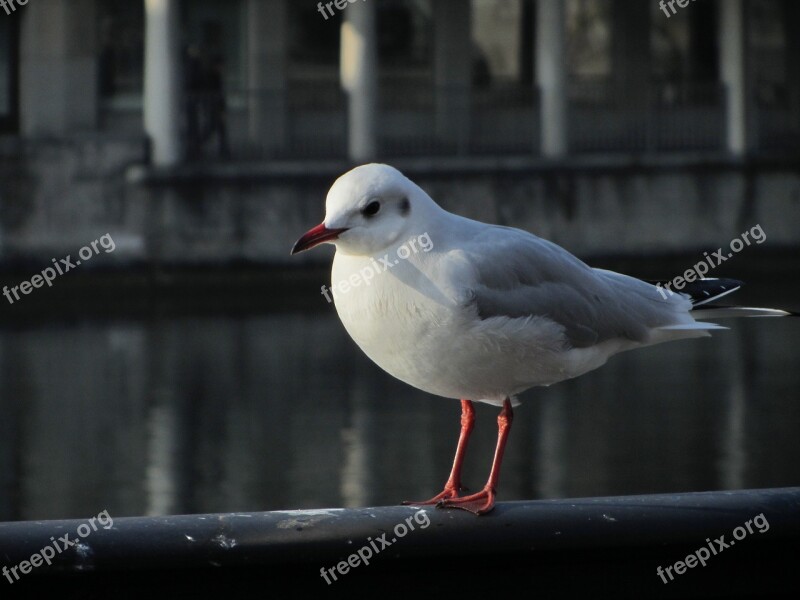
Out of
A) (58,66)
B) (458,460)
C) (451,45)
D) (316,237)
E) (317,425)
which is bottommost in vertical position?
(317,425)

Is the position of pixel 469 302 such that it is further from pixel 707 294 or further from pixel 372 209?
pixel 707 294

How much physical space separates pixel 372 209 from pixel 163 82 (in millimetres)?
23005

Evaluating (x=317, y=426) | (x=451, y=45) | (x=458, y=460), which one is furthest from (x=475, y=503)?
(x=451, y=45)

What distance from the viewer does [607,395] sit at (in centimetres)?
1547

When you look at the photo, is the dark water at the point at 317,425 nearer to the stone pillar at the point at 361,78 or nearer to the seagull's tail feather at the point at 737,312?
the seagull's tail feather at the point at 737,312

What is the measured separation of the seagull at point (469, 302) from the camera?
398 centimetres

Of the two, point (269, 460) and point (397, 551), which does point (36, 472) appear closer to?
point (269, 460)

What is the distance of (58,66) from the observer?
2797 cm

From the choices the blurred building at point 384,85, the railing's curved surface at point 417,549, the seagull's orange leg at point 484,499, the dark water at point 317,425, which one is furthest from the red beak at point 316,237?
the blurred building at point 384,85

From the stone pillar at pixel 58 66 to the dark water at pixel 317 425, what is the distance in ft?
28.2

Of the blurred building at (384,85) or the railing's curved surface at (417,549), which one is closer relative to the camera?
the railing's curved surface at (417,549)

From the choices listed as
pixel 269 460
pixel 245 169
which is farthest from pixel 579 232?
pixel 269 460

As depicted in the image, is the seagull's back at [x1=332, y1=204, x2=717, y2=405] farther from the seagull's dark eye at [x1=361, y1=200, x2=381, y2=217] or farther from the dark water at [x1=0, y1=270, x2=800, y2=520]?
the dark water at [x1=0, y1=270, x2=800, y2=520]

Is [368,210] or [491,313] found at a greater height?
[368,210]
